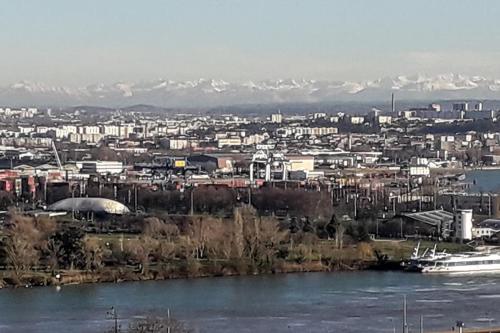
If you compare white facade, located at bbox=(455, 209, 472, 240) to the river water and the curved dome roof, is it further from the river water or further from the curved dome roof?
the curved dome roof

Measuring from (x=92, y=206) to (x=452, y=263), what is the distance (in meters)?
5.20

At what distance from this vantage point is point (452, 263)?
37.9 feet

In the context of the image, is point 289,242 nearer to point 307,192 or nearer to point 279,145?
point 307,192

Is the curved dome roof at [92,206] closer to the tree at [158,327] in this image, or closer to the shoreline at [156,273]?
the shoreline at [156,273]

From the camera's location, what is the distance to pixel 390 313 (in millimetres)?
8680

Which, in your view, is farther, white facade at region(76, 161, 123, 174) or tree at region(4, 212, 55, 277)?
white facade at region(76, 161, 123, 174)

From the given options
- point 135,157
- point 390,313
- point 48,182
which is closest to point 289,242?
point 390,313

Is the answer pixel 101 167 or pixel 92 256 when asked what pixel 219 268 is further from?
pixel 101 167

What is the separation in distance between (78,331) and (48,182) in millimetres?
11415

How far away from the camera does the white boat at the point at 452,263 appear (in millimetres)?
11367

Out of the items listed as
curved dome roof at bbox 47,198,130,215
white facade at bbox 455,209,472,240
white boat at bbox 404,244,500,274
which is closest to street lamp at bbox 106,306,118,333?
white boat at bbox 404,244,500,274

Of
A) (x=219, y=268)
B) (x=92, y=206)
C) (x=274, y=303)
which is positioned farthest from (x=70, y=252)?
(x=92, y=206)

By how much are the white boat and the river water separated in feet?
0.90

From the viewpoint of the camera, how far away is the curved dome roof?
1535 cm
